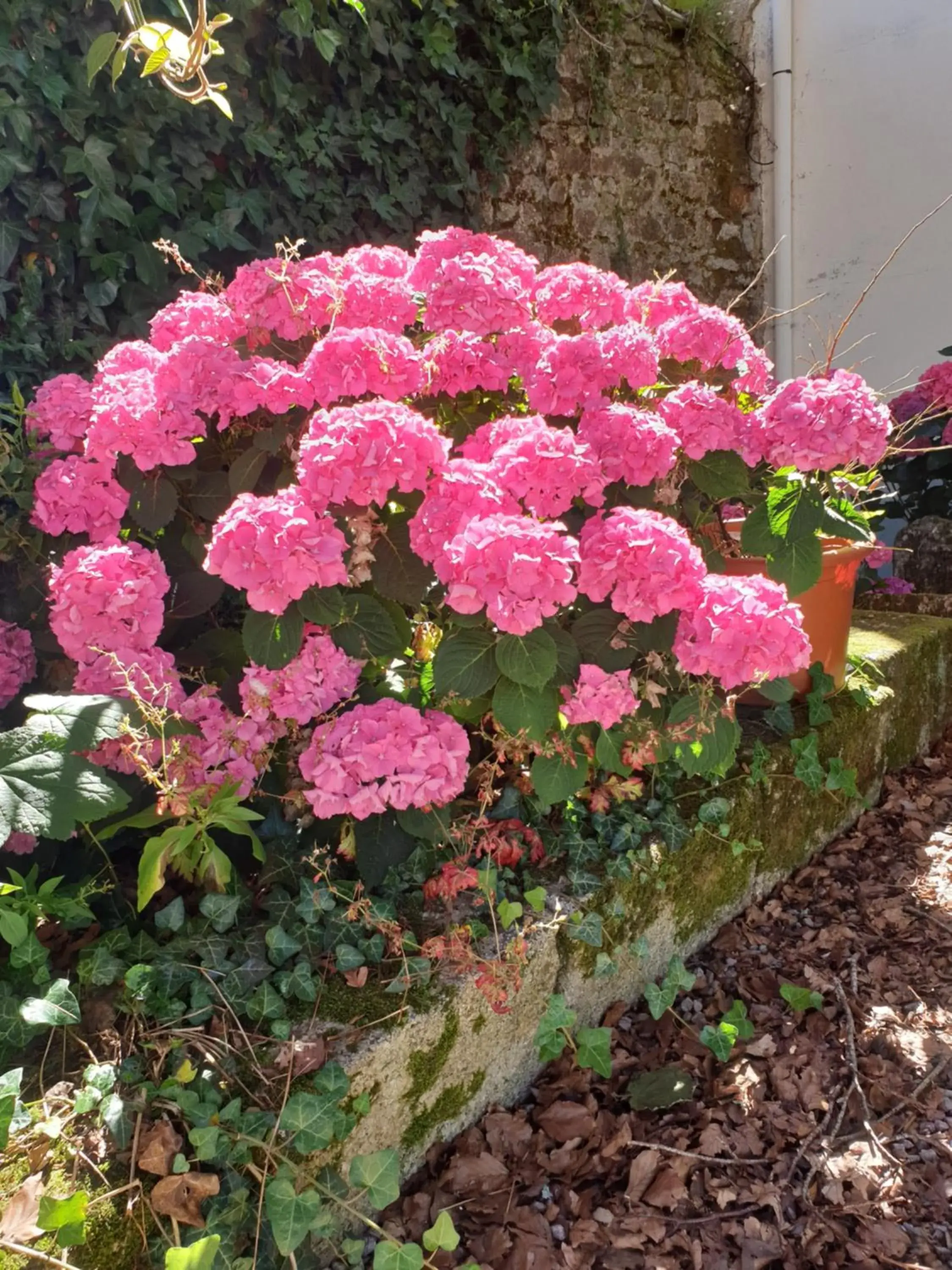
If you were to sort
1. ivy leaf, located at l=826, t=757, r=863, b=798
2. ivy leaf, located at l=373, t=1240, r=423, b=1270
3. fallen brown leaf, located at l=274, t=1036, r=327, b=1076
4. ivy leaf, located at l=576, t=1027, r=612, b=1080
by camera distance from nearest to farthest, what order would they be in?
1. ivy leaf, located at l=373, t=1240, r=423, b=1270
2. fallen brown leaf, located at l=274, t=1036, r=327, b=1076
3. ivy leaf, located at l=576, t=1027, r=612, b=1080
4. ivy leaf, located at l=826, t=757, r=863, b=798

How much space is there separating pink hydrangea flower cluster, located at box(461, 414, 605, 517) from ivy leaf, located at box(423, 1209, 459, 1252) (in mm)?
1071

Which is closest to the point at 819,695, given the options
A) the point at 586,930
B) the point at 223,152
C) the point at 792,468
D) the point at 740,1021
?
the point at 792,468

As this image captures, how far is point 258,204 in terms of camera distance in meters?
2.66

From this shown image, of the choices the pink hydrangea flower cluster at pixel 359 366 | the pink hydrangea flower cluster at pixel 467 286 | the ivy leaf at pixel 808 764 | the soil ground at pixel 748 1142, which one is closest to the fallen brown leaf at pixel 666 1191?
the soil ground at pixel 748 1142

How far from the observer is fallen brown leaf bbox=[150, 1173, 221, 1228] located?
113 centimetres

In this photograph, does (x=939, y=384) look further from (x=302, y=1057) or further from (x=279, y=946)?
(x=302, y=1057)

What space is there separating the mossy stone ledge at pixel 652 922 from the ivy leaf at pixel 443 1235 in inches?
6.7

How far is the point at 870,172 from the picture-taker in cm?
487

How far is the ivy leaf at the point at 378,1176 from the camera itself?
1237 millimetres

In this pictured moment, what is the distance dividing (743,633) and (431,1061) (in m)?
0.88

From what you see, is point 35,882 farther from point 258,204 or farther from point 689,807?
point 258,204

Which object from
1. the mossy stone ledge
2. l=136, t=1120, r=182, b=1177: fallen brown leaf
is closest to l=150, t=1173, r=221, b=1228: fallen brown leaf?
l=136, t=1120, r=182, b=1177: fallen brown leaf

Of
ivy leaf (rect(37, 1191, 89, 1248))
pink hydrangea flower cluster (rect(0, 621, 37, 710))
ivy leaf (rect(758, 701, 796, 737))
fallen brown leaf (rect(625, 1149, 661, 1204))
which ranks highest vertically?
pink hydrangea flower cluster (rect(0, 621, 37, 710))

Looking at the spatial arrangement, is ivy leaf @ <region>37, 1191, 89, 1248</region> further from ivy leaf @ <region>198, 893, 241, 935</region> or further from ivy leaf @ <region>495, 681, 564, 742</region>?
ivy leaf @ <region>495, 681, 564, 742</region>
